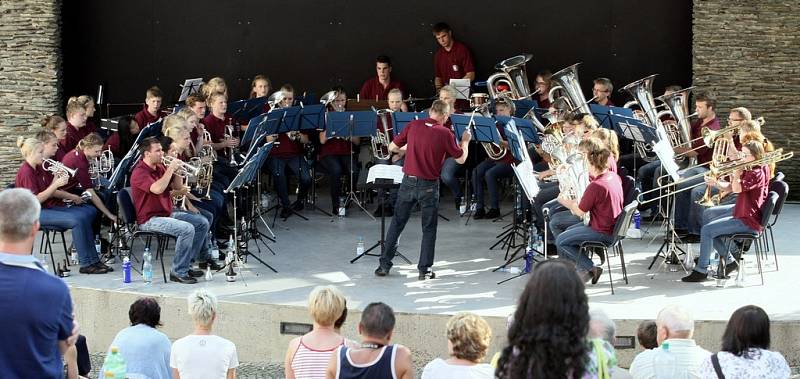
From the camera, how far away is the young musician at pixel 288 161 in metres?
15.3

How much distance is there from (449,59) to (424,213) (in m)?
5.68

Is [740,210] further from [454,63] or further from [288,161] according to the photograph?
[454,63]

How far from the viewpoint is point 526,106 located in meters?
14.6

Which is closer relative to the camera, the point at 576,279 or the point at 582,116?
the point at 576,279

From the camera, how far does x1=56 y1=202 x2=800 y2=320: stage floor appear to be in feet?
35.7

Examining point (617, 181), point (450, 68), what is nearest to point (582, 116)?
point (617, 181)

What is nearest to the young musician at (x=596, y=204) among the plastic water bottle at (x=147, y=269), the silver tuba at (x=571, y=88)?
the silver tuba at (x=571, y=88)

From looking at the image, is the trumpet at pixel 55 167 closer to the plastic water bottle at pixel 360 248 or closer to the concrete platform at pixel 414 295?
the concrete platform at pixel 414 295

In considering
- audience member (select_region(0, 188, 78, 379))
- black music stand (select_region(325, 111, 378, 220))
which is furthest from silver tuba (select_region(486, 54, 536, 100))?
audience member (select_region(0, 188, 78, 379))

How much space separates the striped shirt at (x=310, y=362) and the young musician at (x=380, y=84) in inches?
395

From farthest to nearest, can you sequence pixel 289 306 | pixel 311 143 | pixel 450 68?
pixel 450 68 < pixel 311 143 < pixel 289 306

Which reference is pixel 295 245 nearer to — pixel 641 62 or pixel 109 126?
pixel 109 126

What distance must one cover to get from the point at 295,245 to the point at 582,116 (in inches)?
141

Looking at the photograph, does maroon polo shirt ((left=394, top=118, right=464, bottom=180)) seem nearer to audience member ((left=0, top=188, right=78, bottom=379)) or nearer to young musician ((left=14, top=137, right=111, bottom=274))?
young musician ((left=14, top=137, right=111, bottom=274))
